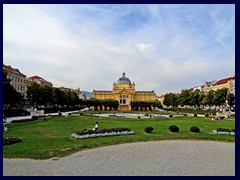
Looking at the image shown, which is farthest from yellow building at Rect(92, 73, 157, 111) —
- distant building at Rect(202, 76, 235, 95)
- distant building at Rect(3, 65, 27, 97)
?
distant building at Rect(3, 65, 27, 97)

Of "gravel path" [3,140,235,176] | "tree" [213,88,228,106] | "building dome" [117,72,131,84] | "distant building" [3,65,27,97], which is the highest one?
"building dome" [117,72,131,84]

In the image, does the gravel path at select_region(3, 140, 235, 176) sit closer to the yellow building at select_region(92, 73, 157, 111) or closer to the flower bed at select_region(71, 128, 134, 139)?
the flower bed at select_region(71, 128, 134, 139)

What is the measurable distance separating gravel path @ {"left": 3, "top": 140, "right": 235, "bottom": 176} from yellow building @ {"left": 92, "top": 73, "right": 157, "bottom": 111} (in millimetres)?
107099

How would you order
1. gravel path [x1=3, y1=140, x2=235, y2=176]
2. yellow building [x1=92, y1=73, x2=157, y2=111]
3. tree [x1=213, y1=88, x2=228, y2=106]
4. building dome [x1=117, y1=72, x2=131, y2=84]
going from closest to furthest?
1. gravel path [x1=3, y1=140, x2=235, y2=176]
2. tree [x1=213, y1=88, x2=228, y2=106]
3. yellow building [x1=92, y1=73, x2=157, y2=111]
4. building dome [x1=117, y1=72, x2=131, y2=84]

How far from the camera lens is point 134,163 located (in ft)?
35.5

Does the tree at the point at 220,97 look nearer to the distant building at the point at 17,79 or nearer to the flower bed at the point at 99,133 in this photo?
the flower bed at the point at 99,133

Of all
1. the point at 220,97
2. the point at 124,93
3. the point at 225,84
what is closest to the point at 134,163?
the point at 220,97

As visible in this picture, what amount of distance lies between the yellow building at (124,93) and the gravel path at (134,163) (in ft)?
351

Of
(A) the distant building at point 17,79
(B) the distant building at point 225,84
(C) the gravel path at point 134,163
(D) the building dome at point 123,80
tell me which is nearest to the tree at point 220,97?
(B) the distant building at point 225,84

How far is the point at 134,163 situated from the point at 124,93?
116 metres

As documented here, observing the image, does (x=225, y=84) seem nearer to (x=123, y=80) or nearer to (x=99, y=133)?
(x=123, y=80)

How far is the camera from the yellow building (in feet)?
414

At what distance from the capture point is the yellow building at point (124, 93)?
12612 cm
